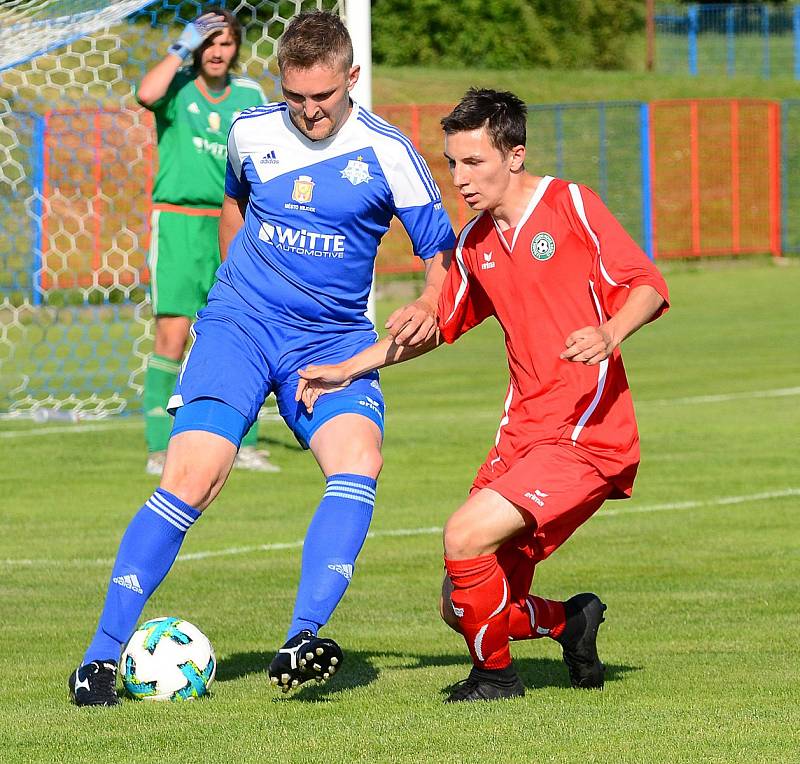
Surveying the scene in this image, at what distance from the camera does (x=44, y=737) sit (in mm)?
4535

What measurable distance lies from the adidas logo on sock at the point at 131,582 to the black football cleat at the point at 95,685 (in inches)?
9.1

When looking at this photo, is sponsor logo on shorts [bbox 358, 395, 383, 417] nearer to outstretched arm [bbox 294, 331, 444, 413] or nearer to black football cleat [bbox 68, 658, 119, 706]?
outstretched arm [bbox 294, 331, 444, 413]

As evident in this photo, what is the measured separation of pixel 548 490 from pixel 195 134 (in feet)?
18.7

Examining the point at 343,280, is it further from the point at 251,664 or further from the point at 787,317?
the point at 787,317

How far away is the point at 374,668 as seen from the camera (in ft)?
18.2

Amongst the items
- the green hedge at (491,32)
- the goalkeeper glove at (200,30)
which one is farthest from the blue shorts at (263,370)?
the green hedge at (491,32)

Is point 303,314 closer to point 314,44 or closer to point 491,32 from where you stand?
point 314,44

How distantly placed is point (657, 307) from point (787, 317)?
16015mm

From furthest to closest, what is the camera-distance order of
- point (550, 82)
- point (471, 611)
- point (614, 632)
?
point (550, 82), point (614, 632), point (471, 611)

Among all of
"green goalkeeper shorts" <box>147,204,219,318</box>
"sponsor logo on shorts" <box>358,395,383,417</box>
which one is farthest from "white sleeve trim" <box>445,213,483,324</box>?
"green goalkeeper shorts" <box>147,204,219,318</box>

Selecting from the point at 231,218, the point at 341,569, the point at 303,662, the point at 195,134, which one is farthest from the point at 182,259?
the point at 303,662

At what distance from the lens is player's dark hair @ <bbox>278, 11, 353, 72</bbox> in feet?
16.8

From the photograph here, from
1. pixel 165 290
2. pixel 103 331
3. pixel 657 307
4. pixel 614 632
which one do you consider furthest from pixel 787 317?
pixel 657 307

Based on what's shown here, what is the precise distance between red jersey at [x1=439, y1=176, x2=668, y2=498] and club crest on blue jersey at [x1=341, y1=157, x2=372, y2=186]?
1.76 ft
